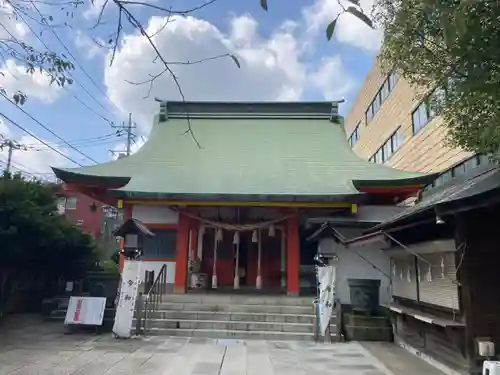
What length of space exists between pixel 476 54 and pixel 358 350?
5.29 metres

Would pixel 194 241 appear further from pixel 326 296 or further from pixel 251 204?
pixel 326 296

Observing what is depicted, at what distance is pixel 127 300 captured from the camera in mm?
8062

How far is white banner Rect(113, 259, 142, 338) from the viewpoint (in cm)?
798

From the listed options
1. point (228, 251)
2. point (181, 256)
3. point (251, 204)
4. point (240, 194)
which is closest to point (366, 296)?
point (251, 204)

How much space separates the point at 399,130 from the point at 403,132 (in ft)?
2.08

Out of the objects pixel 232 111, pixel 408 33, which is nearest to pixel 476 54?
pixel 408 33

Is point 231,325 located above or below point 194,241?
below

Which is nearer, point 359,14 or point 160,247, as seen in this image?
point 359,14

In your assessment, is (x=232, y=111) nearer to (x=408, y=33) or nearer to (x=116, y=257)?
(x=116, y=257)

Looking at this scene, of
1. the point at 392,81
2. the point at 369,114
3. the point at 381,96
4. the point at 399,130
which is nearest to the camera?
the point at 399,130

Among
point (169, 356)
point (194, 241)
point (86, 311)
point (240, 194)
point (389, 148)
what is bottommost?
point (169, 356)

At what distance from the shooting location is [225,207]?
38.9 ft

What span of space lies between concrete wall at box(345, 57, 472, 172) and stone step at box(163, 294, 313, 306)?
468 cm

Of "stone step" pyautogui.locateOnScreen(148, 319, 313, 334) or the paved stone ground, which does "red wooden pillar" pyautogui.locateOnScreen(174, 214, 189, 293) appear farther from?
the paved stone ground
